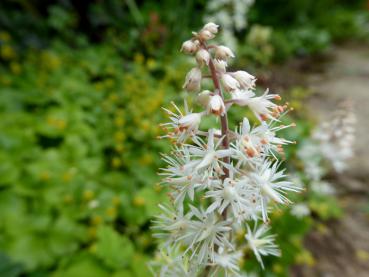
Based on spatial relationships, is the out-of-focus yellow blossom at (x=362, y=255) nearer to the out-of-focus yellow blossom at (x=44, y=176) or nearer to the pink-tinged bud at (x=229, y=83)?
the out-of-focus yellow blossom at (x=44, y=176)

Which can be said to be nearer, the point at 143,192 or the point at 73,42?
the point at 143,192

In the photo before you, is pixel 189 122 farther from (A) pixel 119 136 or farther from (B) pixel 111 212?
(A) pixel 119 136

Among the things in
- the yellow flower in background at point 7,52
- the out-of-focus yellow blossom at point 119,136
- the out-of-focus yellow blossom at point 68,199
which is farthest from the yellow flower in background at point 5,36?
the out-of-focus yellow blossom at point 68,199

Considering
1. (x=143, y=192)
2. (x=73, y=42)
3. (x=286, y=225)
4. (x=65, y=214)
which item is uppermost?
(x=73, y=42)

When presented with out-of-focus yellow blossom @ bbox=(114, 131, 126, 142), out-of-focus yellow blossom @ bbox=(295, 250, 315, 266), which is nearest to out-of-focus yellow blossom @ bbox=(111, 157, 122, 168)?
out-of-focus yellow blossom @ bbox=(114, 131, 126, 142)

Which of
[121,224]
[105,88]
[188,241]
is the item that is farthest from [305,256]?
[105,88]

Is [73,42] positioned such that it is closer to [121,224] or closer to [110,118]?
[110,118]
